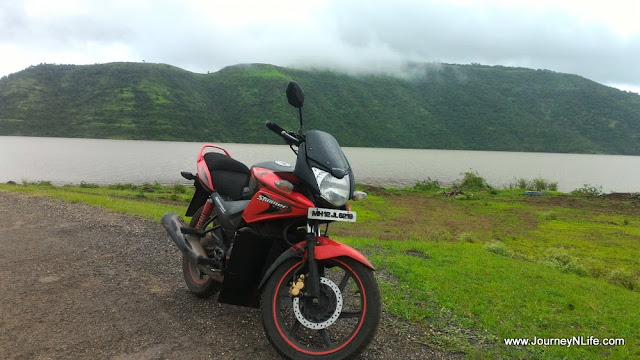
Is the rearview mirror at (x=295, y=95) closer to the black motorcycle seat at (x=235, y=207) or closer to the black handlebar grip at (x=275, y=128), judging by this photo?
the black handlebar grip at (x=275, y=128)

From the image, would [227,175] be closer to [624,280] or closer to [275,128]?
[275,128]

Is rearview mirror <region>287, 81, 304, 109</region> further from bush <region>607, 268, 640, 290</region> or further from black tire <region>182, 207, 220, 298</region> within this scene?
bush <region>607, 268, 640, 290</region>

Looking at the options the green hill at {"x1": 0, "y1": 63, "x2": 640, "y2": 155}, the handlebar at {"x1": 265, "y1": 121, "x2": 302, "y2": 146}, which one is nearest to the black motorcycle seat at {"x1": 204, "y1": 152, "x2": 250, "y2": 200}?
the handlebar at {"x1": 265, "y1": 121, "x2": 302, "y2": 146}

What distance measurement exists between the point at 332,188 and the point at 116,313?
9.26 ft

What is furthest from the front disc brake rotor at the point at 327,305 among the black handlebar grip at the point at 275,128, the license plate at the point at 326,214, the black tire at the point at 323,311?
the black handlebar grip at the point at 275,128

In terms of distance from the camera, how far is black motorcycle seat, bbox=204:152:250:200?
476 cm

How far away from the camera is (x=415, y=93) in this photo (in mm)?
192125

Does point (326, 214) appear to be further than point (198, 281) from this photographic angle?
No

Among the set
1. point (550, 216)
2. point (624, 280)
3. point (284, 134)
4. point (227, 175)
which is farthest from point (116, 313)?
point (550, 216)

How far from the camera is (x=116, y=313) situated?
14.1 ft

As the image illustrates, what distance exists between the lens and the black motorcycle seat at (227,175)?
4.76m

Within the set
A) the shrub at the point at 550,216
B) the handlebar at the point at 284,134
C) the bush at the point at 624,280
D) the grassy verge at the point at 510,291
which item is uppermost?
the handlebar at the point at 284,134

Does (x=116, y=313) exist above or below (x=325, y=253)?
below

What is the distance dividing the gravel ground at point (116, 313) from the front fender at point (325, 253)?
81 centimetres
